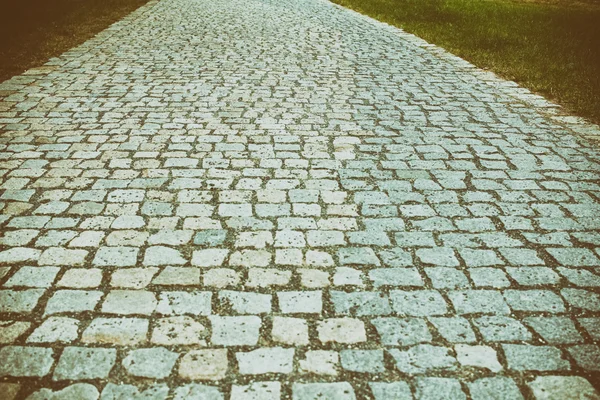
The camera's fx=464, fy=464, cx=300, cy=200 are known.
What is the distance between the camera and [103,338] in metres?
2.56

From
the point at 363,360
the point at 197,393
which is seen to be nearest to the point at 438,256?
the point at 363,360

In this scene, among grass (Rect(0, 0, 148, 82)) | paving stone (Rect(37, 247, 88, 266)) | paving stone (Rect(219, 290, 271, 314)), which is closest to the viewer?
paving stone (Rect(219, 290, 271, 314))

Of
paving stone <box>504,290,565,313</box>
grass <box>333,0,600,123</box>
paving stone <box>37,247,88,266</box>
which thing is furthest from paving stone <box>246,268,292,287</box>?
grass <box>333,0,600,123</box>

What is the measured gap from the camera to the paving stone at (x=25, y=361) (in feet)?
7.69

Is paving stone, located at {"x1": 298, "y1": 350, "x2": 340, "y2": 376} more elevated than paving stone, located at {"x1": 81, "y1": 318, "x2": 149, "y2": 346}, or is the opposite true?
paving stone, located at {"x1": 81, "y1": 318, "x2": 149, "y2": 346}

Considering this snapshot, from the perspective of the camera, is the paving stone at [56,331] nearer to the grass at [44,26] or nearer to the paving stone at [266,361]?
the paving stone at [266,361]

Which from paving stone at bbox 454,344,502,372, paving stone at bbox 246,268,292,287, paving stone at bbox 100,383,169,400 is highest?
paving stone at bbox 246,268,292,287

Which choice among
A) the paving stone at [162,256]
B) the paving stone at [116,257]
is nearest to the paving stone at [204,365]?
the paving stone at [162,256]

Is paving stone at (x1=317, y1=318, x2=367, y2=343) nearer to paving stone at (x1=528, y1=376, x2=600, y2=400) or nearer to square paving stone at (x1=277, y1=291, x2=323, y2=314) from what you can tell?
square paving stone at (x1=277, y1=291, x2=323, y2=314)

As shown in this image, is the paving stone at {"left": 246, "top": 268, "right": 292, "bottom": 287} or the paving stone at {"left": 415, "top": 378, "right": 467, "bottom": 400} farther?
the paving stone at {"left": 246, "top": 268, "right": 292, "bottom": 287}

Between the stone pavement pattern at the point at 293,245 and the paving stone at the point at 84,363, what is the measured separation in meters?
0.01

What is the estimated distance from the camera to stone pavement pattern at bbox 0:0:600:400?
2412 millimetres

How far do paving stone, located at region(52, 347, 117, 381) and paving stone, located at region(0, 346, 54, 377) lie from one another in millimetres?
67

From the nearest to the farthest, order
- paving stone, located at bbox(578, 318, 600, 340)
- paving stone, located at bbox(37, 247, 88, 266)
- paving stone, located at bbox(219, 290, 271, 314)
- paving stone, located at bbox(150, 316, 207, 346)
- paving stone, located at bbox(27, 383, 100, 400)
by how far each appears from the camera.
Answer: paving stone, located at bbox(27, 383, 100, 400) → paving stone, located at bbox(150, 316, 207, 346) → paving stone, located at bbox(578, 318, 600, 340) → paving stone, located at bbox(219, 290, 271, 314) → paving stone, located at bbox(37, 247, 88, 266)
